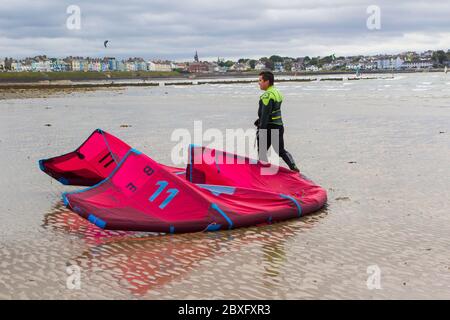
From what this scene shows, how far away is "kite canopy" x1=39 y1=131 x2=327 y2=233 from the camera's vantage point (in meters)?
7.09

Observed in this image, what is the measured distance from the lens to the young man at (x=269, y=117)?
9539mm

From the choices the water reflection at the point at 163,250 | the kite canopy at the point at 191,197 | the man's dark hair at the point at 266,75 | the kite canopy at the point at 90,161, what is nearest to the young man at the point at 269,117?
the man's dark hair at the point at 266,75

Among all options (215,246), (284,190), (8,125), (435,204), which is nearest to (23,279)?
(215,246)

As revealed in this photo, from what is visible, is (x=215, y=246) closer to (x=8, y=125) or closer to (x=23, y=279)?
(x=23, y=279)

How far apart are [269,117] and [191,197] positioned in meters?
3.08

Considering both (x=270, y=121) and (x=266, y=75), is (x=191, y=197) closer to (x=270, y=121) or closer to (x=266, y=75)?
(x=270, y=121)

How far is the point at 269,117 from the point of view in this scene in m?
9.68

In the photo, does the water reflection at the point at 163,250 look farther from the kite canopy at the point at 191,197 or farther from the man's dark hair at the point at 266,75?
the man's dark hair at the point at 266,75

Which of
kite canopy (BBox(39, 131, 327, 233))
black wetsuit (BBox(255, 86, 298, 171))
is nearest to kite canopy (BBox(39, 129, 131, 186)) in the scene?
kite canopy (BBox(39, 131, 327, 233))

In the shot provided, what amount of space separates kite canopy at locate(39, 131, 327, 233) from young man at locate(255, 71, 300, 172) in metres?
1.32

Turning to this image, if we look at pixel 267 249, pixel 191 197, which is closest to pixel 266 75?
pixel 191 197

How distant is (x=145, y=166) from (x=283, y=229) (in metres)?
2.02

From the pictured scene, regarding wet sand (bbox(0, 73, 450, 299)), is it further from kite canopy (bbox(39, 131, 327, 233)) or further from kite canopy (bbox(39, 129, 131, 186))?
kite canopy (bbox(39, 129, 131, 186))

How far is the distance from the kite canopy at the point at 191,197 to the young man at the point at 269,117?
1316 millimetres
